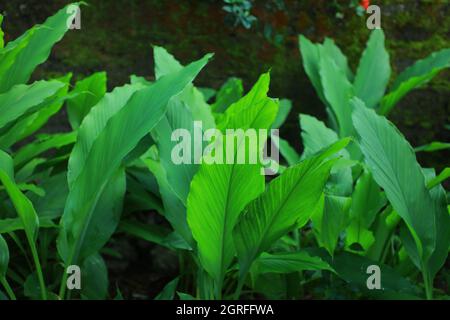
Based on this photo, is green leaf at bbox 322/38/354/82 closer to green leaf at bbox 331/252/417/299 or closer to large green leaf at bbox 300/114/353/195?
large green leaf at bbox 300/114/353/195

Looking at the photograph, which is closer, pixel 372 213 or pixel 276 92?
pixel 372 213

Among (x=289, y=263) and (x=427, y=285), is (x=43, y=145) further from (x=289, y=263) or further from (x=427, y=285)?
(x=427, y=285)

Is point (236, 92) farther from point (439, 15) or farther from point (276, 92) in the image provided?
point (439, 15)

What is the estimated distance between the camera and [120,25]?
271 cm

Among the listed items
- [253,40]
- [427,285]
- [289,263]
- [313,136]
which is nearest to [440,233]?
[427,285]

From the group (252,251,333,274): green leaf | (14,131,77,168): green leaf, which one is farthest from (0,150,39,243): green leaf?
(252,251,333,274): green leaf

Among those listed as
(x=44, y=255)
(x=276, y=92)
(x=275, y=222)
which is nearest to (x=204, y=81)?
(x=276, y=92)

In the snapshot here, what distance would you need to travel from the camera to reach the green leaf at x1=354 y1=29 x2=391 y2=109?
8.35 ft

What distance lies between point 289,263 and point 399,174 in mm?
355

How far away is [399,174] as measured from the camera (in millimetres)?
1767

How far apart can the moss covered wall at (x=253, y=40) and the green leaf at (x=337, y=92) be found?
37 centimetres

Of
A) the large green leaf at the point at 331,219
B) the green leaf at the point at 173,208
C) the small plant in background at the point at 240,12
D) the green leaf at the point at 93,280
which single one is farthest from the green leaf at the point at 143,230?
the small plant in background at the point at 240,12

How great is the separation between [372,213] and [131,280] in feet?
3.16

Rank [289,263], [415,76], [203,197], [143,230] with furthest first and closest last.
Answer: [415,76], [143,230], [289,263], [203,197]
